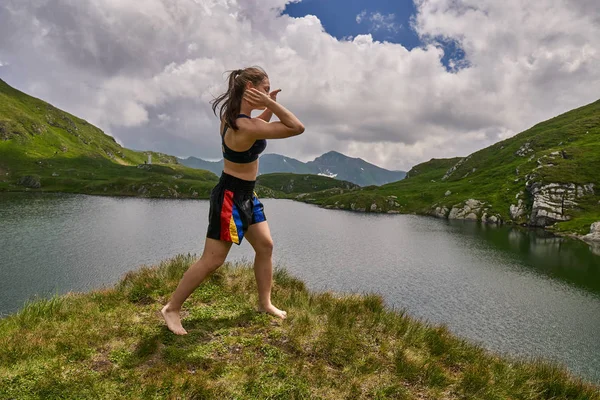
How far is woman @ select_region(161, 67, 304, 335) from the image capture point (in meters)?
5.61

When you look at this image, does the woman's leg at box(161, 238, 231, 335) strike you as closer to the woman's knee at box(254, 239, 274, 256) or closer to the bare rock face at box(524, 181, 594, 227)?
the woman's knee at box(254, 239, 274, 256)

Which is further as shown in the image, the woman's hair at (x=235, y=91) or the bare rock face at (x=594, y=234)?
the bare rock face at (x=594, y=234)

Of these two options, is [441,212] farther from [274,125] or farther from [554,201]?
[274,125]

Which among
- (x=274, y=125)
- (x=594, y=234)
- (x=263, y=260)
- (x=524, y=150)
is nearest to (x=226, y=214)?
(x=263, y=260)

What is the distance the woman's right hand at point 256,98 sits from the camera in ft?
18.4

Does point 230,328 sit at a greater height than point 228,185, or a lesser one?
lesser

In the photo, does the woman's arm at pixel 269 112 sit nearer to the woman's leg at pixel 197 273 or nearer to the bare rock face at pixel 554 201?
the woman's leg at pixel 197 273

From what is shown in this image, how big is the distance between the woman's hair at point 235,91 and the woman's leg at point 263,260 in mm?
2000

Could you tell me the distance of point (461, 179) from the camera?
16188 cm

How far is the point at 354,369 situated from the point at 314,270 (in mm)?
36759

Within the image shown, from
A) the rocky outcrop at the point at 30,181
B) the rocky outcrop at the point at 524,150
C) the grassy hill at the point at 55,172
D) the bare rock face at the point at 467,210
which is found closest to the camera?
the bare rock face at the point at 467,210

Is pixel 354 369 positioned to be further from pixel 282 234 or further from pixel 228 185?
pixel 282 234

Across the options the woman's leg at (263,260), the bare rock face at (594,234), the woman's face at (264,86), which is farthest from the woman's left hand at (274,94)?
the bare rock face at (594,234)

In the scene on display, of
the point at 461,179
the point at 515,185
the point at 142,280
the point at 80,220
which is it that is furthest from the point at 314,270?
the point at 461,179
